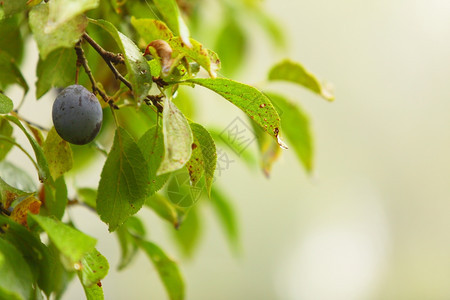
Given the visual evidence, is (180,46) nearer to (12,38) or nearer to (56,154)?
(56,154)

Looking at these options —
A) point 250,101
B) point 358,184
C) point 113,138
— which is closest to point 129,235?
point 113,138

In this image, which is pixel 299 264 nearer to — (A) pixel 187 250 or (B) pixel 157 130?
(A) pixel 187 250

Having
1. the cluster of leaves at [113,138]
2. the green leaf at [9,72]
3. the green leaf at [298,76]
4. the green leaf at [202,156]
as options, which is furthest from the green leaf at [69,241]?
the green leaf at [298,76]

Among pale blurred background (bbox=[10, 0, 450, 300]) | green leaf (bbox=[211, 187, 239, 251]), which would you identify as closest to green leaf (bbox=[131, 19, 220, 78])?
green leaf (bbox=[211, 187, 239, 251])

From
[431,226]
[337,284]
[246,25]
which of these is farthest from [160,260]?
[431,226]

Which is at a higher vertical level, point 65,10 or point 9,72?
point 65,10

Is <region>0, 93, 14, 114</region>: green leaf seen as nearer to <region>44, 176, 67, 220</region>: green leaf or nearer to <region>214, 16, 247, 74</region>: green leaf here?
<region>44, 176, 67, 220</region>: green leaf
